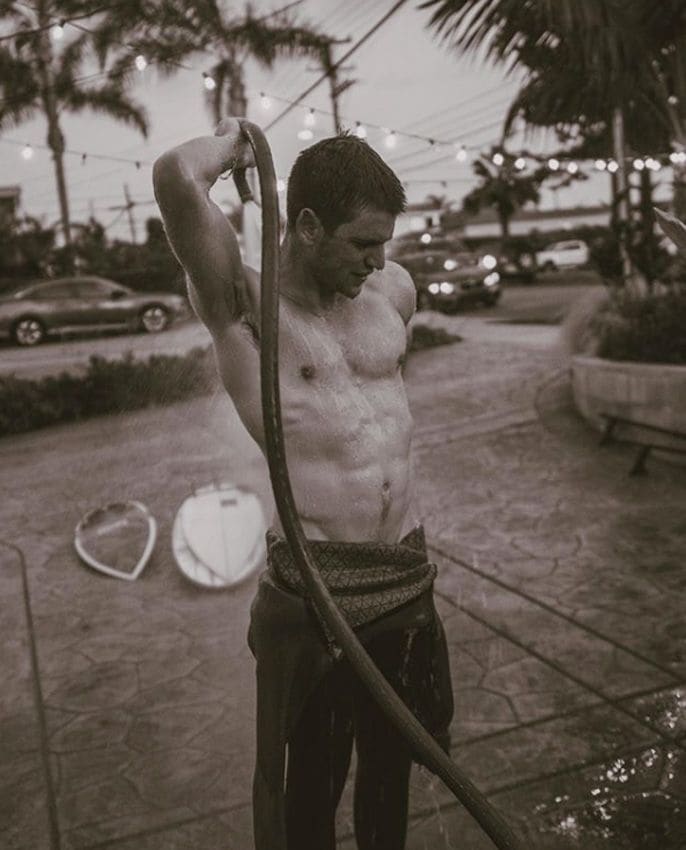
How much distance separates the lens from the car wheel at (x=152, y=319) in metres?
22.9

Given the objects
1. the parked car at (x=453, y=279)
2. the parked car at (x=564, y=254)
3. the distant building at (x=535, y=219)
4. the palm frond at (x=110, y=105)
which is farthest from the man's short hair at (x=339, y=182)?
the distant building at (x=535, y=219)

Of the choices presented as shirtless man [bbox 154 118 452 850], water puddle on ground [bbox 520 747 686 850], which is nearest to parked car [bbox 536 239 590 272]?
water puddle on ground [bbox 520 747 686 850]

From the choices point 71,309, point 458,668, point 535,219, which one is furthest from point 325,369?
point 535,219

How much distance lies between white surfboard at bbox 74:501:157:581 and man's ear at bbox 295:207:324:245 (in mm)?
4562

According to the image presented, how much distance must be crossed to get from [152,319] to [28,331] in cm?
288

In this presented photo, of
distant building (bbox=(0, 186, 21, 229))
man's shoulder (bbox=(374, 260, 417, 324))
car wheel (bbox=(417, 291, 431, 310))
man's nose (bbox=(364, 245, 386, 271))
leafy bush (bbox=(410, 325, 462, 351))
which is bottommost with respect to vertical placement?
leafy bush (bbox=(410, 325, 462, 351))

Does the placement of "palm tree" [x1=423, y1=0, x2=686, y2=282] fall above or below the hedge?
above

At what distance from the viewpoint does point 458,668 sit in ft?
15.0

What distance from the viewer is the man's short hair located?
6.76ft

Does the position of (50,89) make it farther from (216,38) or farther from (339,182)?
(339,182)

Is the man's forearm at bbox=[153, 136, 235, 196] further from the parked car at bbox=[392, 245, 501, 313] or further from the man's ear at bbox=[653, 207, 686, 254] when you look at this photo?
the parked car at bbox=[392, 245, 501, 313]

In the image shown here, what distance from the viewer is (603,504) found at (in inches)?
A: 280

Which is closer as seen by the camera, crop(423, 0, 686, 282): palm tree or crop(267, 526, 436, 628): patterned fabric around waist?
crop(267, 526, 436, 628): patterned fabric around waist

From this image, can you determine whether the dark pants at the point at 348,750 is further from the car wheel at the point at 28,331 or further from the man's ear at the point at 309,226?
the car wheel at the point at 28,331
